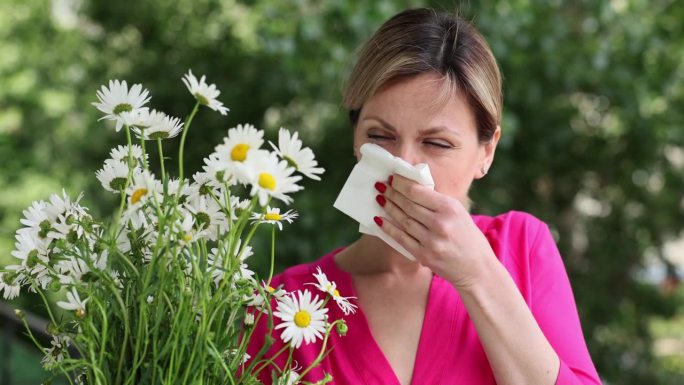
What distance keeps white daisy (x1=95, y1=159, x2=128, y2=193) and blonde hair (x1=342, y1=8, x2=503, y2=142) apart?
25.7 inches

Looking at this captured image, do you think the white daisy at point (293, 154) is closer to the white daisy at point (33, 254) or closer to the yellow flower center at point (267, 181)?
the yellow flower center at point (267, 181)

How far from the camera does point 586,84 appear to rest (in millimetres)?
3781

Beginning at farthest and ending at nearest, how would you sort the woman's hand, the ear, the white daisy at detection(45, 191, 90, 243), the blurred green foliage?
the blurred green foliage < the ear < the woman's hand < the white daisy at detection(45, 191, 90, 243)

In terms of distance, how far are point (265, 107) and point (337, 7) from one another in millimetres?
703

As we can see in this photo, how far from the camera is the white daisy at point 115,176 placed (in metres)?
1.07

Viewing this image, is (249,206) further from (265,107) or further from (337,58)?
(265,107)

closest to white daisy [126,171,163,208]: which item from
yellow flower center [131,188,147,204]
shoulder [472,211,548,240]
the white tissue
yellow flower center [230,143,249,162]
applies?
yellow flower center [131,188,147,204]

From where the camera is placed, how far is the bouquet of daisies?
39.4 inches

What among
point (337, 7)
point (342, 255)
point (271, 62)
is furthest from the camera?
point (271, 62)

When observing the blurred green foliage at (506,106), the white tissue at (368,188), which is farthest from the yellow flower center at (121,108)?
the blurred green foliage at (506,106)

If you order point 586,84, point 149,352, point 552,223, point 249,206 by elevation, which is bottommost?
point 149,352

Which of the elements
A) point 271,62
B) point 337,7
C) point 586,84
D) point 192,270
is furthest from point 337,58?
point 192,270

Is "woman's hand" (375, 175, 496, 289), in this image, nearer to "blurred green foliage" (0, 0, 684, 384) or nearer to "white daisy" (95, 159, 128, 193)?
"white daisy" (95, 159, 128, 193)

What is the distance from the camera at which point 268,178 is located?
3.12 ft
